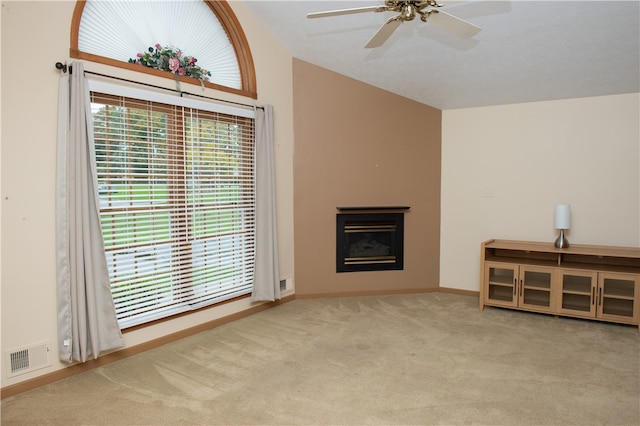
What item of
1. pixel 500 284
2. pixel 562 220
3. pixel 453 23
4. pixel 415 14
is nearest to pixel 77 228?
pixel 415 14

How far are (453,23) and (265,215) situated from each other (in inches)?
97.3

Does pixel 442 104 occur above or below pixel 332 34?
below

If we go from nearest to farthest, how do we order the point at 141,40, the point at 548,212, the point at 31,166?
1. the point at 31,166
2. the point at 141,40
3. the point at 548,212

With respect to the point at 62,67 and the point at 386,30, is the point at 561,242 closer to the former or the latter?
the point at 386,30

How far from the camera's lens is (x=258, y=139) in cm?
396

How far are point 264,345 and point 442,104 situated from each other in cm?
335

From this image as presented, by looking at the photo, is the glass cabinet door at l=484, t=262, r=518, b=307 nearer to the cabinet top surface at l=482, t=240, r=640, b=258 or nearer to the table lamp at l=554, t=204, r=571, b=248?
the cabinet top surface at l=482, t=240, r=640, b=258

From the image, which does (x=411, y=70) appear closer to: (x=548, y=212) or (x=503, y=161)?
(x=503, y=161)

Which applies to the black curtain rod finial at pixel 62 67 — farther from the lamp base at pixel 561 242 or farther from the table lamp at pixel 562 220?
the lamp base at pixel 561 242

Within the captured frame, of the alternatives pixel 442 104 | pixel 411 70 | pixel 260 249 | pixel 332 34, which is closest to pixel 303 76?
pixel 332 34

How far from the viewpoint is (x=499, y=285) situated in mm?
4188

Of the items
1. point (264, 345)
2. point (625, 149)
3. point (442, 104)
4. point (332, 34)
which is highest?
point (332, 34)

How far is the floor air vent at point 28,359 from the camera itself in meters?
2.52

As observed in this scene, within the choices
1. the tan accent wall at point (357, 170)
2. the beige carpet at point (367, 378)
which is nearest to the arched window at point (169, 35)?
the tan accent wall at point (357, 170)
